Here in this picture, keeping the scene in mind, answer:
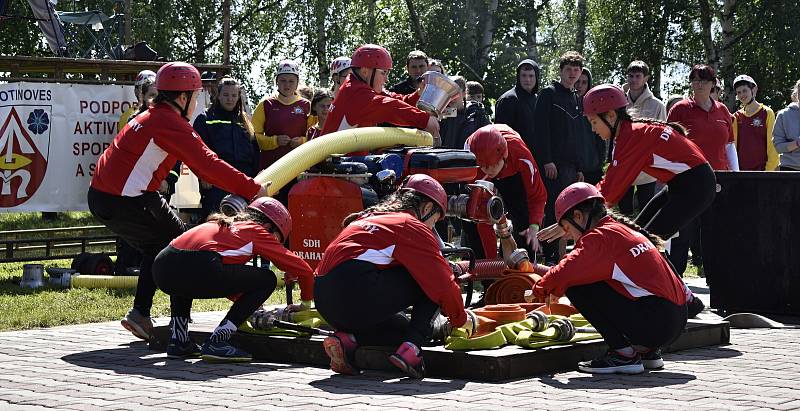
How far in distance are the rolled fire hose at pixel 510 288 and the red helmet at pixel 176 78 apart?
2503 mm

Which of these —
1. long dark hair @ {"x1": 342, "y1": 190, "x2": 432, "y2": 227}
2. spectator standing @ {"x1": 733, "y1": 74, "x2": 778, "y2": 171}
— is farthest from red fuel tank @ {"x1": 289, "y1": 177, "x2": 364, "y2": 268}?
spectator standing @ {"x1": 733, "y1": 74, "x2": 778, "y2": 171}

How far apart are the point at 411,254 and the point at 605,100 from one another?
2521 mm

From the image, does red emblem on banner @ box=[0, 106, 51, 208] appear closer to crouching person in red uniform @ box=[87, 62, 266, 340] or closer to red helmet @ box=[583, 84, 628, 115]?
crouching person in red uniform @ box=[87, 62, 266, 340]

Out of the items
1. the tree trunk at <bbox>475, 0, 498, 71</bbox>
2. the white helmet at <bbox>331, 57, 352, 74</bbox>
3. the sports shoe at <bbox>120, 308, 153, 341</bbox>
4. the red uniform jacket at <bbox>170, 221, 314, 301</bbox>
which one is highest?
the tree trunk at <bbox>475, 0, 498, 71</bbox>

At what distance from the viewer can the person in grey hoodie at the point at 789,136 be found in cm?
1584

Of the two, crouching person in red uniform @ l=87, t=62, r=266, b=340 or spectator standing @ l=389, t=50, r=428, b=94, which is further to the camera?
spectator standing @ l=389, t=50, r=428, b=94

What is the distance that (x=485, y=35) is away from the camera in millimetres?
32625

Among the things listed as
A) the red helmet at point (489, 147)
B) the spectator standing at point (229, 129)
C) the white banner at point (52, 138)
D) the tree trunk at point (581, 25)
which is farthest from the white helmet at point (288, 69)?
the tree trunk at point (581, 25)

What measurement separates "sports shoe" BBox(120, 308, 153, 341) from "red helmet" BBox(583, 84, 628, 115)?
11.1 feet

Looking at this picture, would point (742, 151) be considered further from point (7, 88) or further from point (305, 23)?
point (305, 23)

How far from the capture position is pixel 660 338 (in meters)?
8.35

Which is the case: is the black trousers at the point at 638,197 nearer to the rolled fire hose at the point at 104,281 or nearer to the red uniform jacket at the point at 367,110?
the red uniform jacket at the point at 367,110

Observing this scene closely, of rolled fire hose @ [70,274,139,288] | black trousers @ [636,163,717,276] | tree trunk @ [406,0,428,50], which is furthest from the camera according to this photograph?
tree trunk @ [406,0,428,50]

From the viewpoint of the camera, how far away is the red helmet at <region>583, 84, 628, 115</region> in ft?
32.9
